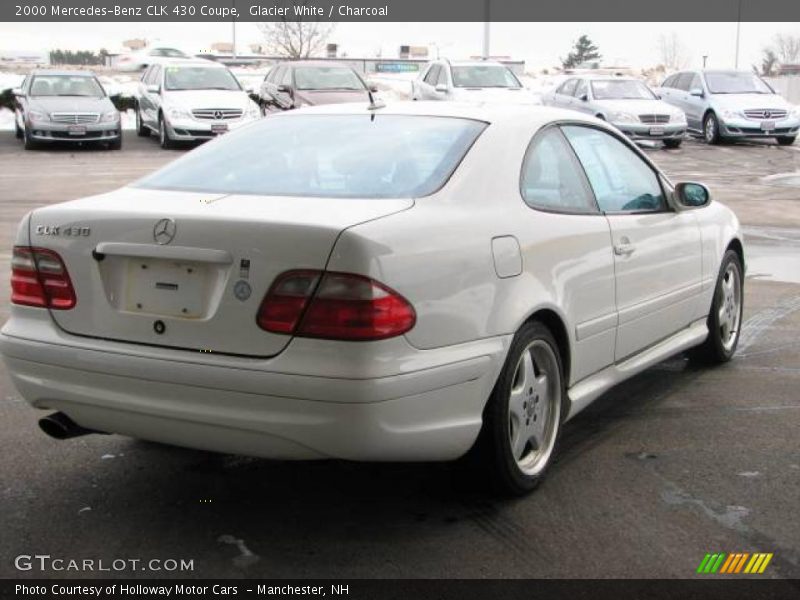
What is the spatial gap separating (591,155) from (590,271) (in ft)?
2.38

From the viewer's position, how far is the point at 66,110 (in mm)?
20406

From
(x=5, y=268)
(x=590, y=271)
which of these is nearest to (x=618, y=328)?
(x=590, y=271)

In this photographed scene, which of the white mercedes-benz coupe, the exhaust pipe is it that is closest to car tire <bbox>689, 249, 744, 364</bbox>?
the white mercedes-benz coupe

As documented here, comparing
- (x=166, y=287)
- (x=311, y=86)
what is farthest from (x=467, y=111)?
(x=311, y=86)

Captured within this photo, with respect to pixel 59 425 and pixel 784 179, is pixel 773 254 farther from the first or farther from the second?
pixel 784 179

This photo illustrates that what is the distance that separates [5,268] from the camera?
8773 mm

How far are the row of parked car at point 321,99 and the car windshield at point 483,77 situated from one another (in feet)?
0.07

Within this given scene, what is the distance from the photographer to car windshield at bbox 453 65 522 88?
2202cm

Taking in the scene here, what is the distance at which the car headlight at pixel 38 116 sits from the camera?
2022 cm

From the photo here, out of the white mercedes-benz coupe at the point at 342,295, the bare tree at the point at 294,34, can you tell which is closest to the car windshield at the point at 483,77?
the white mercedes-benz coupe at the point at 342,295

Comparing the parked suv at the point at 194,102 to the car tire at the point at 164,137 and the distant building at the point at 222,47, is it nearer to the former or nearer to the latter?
the car tire at the point at 164,137

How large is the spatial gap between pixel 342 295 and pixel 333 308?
5 cm

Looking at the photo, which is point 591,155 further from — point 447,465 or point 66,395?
point 66,395

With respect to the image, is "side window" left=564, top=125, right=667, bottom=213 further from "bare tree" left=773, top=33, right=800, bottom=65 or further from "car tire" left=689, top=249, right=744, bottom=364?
"bare tree" left=773, top=33, right=800, bottom=65
